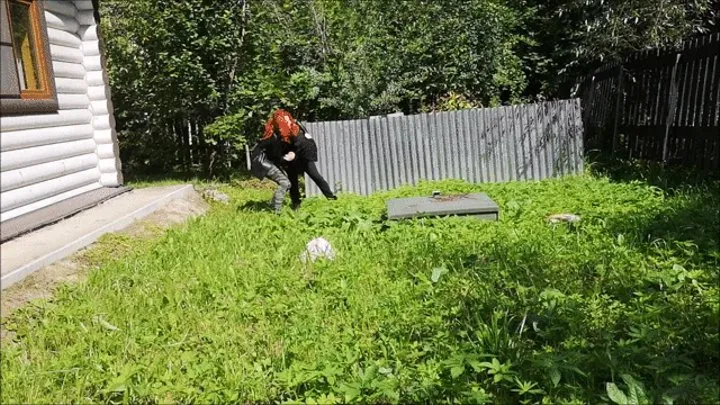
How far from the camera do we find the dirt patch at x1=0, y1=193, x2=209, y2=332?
3138 millimetres

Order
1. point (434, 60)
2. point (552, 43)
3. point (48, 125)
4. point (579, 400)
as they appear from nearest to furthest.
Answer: point (579, 400), point (48, 125), point (434, 60), point (552, 43)

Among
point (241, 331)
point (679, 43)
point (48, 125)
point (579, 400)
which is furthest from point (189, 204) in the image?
point (679, 43)

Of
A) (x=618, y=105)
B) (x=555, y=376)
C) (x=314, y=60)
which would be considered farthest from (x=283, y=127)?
(x=618, y=105)

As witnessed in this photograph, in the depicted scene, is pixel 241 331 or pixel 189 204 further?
pixel 189 204

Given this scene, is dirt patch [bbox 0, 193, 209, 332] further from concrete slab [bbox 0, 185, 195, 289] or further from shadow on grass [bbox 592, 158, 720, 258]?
shadow on grass [bbox 592, 158, 720, 258]

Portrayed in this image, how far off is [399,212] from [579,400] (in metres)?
3.74

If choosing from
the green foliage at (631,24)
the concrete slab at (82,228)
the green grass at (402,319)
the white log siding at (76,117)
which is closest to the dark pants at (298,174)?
the concrete slab at (82,228)

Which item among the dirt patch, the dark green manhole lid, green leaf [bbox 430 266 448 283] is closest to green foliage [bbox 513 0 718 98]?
the dark green manhole lid

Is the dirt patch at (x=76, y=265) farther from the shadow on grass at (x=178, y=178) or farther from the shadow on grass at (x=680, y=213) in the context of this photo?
the shadow on grass at (x=680, y=213)

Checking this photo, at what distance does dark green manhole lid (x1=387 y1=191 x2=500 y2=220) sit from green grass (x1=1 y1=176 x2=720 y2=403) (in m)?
0.31

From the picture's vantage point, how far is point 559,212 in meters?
6.10

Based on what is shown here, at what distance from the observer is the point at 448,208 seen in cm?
612

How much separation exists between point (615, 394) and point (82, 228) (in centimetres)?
427

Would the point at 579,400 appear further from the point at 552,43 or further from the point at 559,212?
the point at 552,43
